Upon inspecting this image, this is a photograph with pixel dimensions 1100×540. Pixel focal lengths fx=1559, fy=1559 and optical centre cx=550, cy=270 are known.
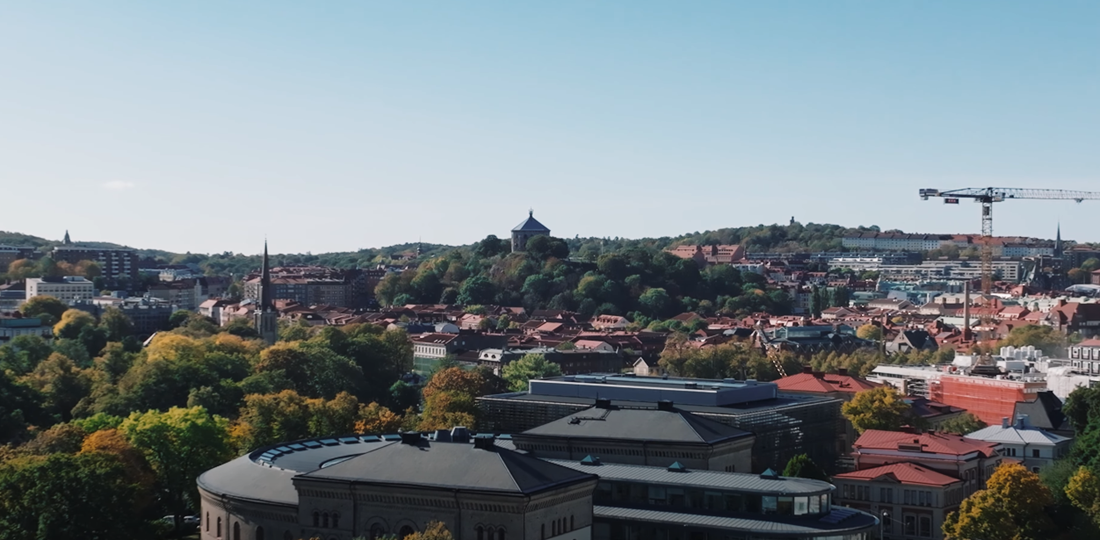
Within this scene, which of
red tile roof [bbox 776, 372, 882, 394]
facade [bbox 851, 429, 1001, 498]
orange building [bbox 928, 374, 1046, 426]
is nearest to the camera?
facade [bbox 851, 429, 1001, 498]

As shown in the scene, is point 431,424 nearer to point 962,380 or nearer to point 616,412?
point 616,412

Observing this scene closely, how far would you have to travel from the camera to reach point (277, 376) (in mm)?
86812

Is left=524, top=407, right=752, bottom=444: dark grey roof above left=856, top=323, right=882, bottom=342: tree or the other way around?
above

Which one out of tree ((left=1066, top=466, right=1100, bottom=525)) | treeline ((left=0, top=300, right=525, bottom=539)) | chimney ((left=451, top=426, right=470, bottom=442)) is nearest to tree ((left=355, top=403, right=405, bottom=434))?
treeline ((left=0, top=300, right=525, bottom=539))

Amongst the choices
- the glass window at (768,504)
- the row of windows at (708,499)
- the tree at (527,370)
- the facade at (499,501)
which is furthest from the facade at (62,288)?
the glass window at (768,504)

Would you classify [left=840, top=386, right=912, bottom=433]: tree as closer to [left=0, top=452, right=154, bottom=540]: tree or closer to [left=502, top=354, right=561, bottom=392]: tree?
[left=502, top=354, right=561, bottom=392]: tree

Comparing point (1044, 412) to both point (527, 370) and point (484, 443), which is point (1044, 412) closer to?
point (527, 370)

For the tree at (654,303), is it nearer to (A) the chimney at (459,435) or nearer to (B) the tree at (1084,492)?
(B) the tree at (1084,492)

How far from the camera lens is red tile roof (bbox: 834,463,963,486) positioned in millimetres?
56406

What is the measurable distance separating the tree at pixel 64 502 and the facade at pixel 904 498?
25.7 metres

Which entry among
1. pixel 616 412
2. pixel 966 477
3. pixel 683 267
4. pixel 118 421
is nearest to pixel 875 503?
pixel 966 477

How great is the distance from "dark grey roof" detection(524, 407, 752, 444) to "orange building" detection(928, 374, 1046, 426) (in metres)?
31.7

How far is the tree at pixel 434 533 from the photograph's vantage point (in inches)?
1531

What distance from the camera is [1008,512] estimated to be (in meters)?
50.0
